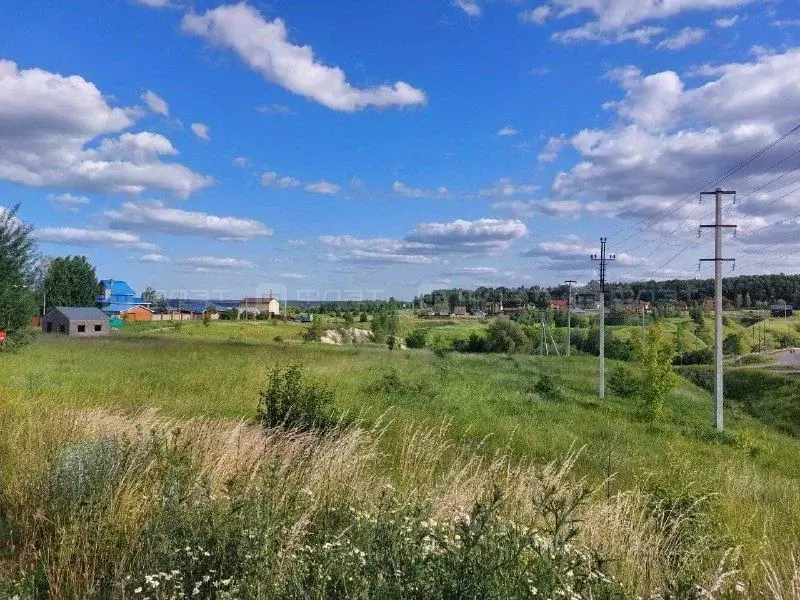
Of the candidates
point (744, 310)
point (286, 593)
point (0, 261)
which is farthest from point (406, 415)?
point (744, 310)

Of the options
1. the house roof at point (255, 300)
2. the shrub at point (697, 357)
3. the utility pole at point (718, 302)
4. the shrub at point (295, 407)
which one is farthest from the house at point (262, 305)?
the shrub at point (295, 407)

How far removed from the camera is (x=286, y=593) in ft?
10.1

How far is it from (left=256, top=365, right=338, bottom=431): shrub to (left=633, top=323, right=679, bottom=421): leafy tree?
20508 mm

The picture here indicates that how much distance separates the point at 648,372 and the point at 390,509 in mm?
25570

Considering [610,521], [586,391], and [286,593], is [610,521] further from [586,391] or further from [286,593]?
[586,391]

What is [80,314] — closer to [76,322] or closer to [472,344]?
[76,322]

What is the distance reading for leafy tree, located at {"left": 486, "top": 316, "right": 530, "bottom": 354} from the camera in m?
71.8

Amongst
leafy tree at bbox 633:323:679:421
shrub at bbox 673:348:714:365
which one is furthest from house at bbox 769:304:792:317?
leafy tree at bbox 633:323:679:421

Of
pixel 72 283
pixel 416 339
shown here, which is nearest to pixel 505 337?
pixel 416 339

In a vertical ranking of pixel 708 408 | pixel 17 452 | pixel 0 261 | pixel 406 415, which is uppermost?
pixel 0 261

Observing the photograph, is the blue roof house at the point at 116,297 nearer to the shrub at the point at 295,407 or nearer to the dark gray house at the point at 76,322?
the dark gray house at the point at 76,322

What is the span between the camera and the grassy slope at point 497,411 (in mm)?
8789

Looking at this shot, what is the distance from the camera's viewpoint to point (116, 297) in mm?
84625

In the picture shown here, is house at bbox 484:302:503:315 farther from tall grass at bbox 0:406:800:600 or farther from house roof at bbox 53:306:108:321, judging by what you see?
tall grass at bbox 0:406:800:600
